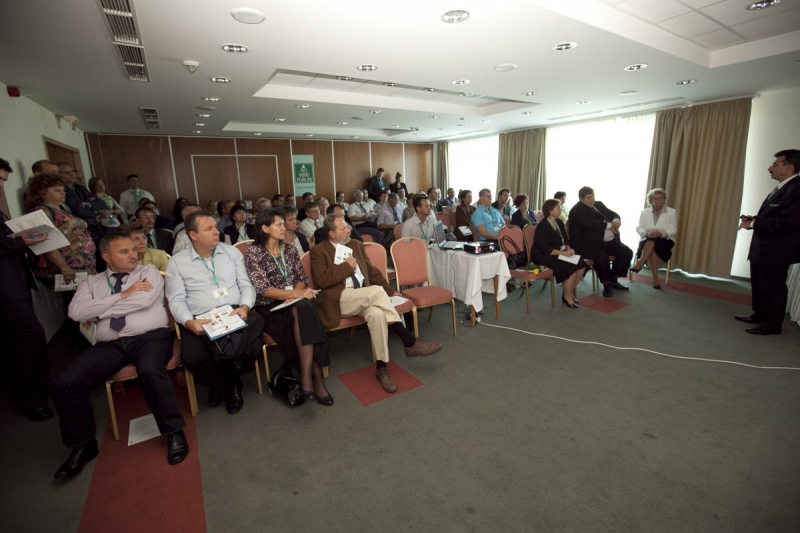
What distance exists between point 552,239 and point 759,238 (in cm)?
189

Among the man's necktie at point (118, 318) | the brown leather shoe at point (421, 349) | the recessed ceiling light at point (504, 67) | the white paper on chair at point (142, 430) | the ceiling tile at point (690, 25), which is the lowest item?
the white paper on chair at point (142, 430)

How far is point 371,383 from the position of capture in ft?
9.91

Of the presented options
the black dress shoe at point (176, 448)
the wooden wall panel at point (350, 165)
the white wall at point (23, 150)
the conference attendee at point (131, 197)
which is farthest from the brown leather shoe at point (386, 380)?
the wooden wall panel at point (350, 165)

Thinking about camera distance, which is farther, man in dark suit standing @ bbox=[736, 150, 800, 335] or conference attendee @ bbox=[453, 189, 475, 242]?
conference attendee @ bbox=[453, 189, 475, 242]

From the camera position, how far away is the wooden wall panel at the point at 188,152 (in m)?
8.93

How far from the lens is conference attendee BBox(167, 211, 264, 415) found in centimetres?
251

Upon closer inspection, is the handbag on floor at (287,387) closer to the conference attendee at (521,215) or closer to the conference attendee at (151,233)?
the conference attendee at (151,233)

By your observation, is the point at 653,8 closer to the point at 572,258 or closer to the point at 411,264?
the point at 572,258

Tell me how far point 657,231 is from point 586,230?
1.47m

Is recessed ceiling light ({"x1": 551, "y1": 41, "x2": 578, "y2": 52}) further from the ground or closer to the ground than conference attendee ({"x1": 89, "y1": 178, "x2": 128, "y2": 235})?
further from the ground

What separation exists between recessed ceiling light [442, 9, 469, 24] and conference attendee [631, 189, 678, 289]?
14.0ft

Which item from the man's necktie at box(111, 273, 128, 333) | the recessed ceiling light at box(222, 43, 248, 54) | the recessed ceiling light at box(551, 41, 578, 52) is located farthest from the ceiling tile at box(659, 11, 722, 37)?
the man's necktie at box(111, 273, 128, 333)

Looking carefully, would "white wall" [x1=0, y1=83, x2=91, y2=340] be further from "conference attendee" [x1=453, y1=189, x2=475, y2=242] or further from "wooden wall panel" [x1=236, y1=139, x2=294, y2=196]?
"conference attendee" [x1=453, y1=189, x2=475, y2=242]

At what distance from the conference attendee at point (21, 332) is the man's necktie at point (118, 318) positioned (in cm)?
72
